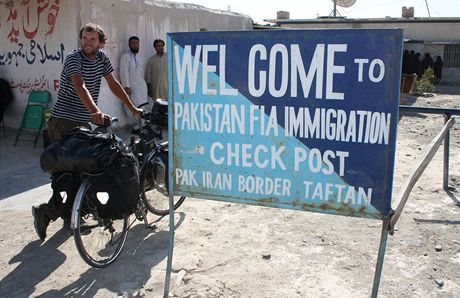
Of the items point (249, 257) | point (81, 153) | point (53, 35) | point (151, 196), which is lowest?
point (249, 257)

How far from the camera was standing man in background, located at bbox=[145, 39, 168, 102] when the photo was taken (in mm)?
8930

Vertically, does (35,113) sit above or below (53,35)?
below

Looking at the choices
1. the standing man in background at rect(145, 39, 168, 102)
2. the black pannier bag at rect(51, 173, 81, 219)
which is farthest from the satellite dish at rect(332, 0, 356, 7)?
the black pannier bag at rect(51, 173, 81, 219)

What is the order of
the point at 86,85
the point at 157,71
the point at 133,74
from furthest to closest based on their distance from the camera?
1. the point at 157,71
2. the point at 133,74
3. the point at 86,85

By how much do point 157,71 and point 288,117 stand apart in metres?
6.78

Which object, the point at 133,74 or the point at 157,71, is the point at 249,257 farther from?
the point at 157,71

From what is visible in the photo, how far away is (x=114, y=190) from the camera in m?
3.23

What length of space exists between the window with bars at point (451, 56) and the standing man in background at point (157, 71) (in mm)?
20271

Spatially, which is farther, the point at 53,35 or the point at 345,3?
the point at 345,3

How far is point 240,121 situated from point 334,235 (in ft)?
5.92

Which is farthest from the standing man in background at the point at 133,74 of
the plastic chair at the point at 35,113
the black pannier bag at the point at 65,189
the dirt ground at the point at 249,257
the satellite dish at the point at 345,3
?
the satellite dish at the point at 345,3

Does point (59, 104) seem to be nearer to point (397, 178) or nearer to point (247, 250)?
point (247, 250)

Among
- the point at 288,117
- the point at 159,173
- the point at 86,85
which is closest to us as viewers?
A: the point at 288,117

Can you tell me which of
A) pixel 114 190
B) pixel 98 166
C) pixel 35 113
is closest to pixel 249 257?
pixel 114 190
